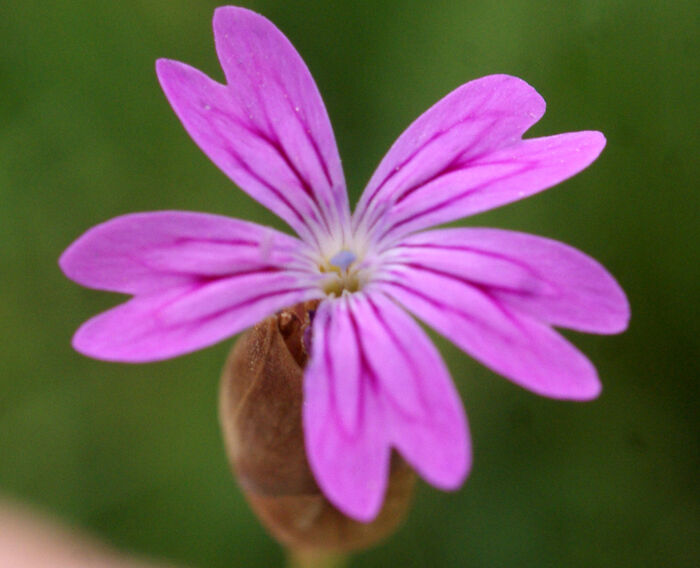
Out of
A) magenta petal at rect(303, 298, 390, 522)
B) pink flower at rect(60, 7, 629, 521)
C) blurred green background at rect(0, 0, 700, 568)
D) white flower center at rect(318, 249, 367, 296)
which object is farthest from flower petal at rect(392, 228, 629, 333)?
blurred green background at rect(0, 0, 700, 568)

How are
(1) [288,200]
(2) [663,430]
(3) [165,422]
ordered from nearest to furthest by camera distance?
1. (1) [288,200]
2. (2) [663,430]
3. (3) [165,422]

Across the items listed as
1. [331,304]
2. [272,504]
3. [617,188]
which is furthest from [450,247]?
[617,188]

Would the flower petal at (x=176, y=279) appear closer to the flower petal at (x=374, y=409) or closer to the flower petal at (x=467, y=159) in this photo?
the flower petal at (x=374, y=409)

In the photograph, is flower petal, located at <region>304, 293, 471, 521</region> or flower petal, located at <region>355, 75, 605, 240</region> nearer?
flower petal, located at <region>304, 293, 471, 521</region>

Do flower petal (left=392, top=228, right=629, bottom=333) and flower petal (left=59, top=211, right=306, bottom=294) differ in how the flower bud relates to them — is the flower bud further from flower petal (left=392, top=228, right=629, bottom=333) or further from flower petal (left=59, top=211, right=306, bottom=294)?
flower petal (left=392, top=228, right=629, bottom=333)

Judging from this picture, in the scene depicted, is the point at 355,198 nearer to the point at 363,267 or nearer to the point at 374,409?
the point at 363,267

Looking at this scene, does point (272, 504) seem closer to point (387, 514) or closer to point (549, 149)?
point (387, 514)

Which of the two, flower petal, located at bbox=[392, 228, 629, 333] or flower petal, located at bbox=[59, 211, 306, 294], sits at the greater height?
Answer: flower petal, located at bbox=[59, 211, 306, 294]
